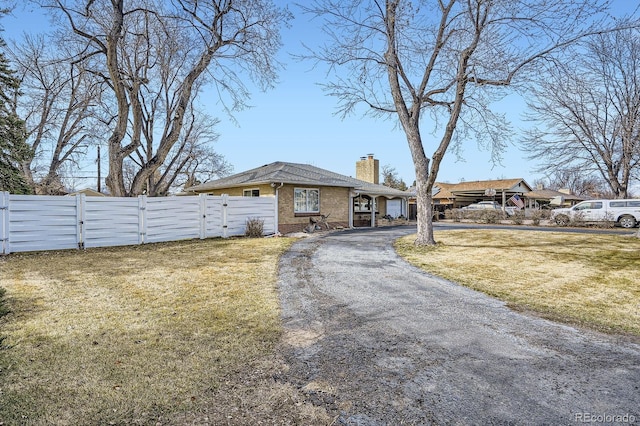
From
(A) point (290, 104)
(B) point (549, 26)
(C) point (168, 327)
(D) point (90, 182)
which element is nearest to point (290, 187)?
(A) point (290, 104)

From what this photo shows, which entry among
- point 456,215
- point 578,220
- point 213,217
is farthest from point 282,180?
point 578,220

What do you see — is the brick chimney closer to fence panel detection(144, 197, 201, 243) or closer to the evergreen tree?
fence panel detection(144, 197, 201, 243)

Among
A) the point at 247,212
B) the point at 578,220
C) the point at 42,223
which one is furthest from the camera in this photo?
the point at 578,220

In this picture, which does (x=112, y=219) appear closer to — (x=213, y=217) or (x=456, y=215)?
(x=213, y=217)

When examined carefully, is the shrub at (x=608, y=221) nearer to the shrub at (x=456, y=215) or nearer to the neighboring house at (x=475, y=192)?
the shrub at (x=456, y=215)

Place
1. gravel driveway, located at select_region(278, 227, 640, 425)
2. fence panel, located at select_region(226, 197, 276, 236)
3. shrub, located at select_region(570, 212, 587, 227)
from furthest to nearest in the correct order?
1. shrub, located at select_region(570, 212, 587, 227)
2. fence panel, located at select_region(226, 197, 276, 236)
3. gravel driveway, located at select_region(278, 227, 640, 425)

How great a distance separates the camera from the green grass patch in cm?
255

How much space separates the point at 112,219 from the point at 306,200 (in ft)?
29.9

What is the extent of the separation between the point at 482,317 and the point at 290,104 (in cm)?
1348

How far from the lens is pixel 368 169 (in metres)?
27.5

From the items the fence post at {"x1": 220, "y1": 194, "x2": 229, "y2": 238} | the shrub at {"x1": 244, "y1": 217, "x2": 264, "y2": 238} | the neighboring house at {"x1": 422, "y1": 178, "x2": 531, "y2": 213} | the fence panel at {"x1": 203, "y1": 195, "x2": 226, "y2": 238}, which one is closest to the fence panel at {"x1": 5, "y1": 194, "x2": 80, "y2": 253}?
the fence panel at {"x1": 203, "y1": 195, "x2": 226, "y2": 238}

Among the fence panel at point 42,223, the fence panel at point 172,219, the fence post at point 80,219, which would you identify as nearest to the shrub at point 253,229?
the fence panel at point 172,219

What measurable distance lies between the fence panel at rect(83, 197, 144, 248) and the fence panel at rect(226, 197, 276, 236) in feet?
11.2

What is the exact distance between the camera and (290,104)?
15.9 meters
